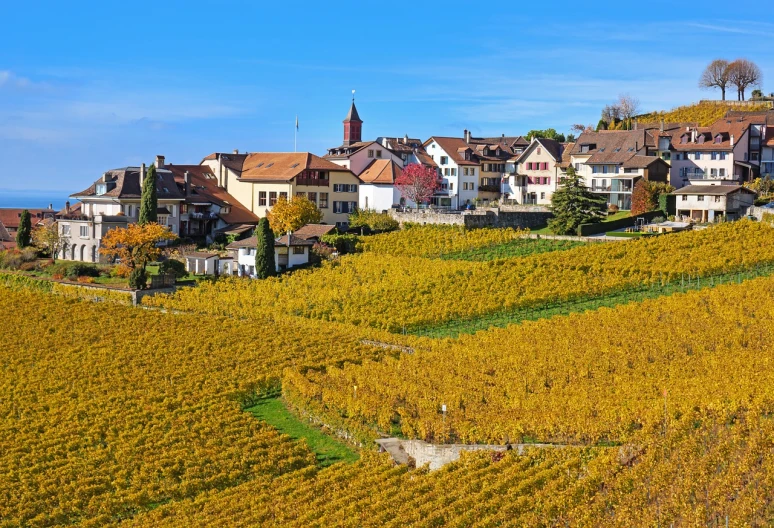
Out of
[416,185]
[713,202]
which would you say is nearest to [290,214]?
[416,185]

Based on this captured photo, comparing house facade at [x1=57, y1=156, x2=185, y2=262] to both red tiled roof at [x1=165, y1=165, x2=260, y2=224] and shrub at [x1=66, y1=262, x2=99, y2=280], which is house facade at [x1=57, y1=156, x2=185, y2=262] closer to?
red tiled roof at [x1=165, y1=165, x2=260, y2=224]

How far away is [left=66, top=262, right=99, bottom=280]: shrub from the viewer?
64.9 m

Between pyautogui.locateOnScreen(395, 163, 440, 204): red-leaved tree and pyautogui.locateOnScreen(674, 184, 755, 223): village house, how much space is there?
2027 centimetres

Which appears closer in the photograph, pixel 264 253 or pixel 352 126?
pixel 264 253

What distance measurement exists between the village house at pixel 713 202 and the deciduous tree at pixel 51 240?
46789mm

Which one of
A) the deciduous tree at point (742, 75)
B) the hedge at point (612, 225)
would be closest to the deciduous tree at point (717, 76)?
the deciduous tree at point (742, 75)

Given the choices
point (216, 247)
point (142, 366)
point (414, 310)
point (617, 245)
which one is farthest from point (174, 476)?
point (216, 247)

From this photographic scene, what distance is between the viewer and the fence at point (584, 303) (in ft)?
161

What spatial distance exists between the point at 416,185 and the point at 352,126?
23943mm

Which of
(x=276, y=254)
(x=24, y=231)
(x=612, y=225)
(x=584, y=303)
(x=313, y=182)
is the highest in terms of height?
(x=313, y=182)

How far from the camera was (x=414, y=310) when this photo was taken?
Answer: 51.5 metres

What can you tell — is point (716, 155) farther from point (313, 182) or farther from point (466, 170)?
point (313, 182)

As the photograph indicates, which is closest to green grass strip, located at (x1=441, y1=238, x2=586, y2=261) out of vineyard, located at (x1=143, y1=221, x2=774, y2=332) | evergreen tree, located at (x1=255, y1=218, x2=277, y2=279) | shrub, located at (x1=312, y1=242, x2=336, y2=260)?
vineyard, located at (x1=143, y1=221, x2=774, y2=332)

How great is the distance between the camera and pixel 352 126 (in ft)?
330
